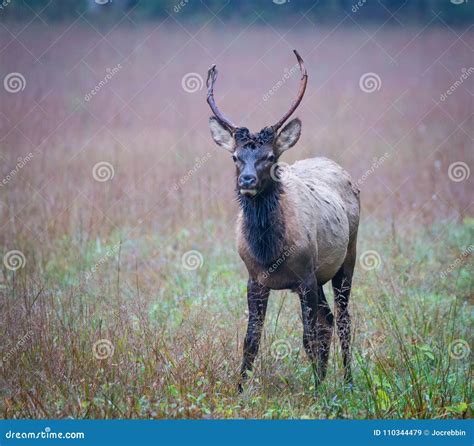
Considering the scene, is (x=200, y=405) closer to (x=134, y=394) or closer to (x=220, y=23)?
(x=134, y=394)

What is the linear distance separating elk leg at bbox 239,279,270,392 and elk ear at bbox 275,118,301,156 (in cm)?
111

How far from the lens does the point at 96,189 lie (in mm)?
11656

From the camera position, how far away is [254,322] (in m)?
6.56

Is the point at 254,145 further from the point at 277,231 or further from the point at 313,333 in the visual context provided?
the point at 313,333

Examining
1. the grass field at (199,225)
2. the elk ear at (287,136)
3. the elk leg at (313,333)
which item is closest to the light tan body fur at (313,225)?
the elk leg at (313,333)

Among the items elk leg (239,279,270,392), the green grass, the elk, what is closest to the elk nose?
the elk

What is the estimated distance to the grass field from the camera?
19.6 feet

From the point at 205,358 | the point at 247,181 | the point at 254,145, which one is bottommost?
the point at 205,358

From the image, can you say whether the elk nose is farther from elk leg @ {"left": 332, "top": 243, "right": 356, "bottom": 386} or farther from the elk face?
elk leg @ {"left": 332, "top": 243, "right": 356, "bottom": 386}

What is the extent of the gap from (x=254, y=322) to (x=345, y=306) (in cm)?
115

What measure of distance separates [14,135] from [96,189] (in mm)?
1484

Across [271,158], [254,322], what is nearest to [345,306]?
[254,322]

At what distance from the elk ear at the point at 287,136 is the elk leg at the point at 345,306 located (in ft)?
4.32

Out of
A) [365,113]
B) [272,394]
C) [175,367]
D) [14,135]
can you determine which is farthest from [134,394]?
[365,113]
